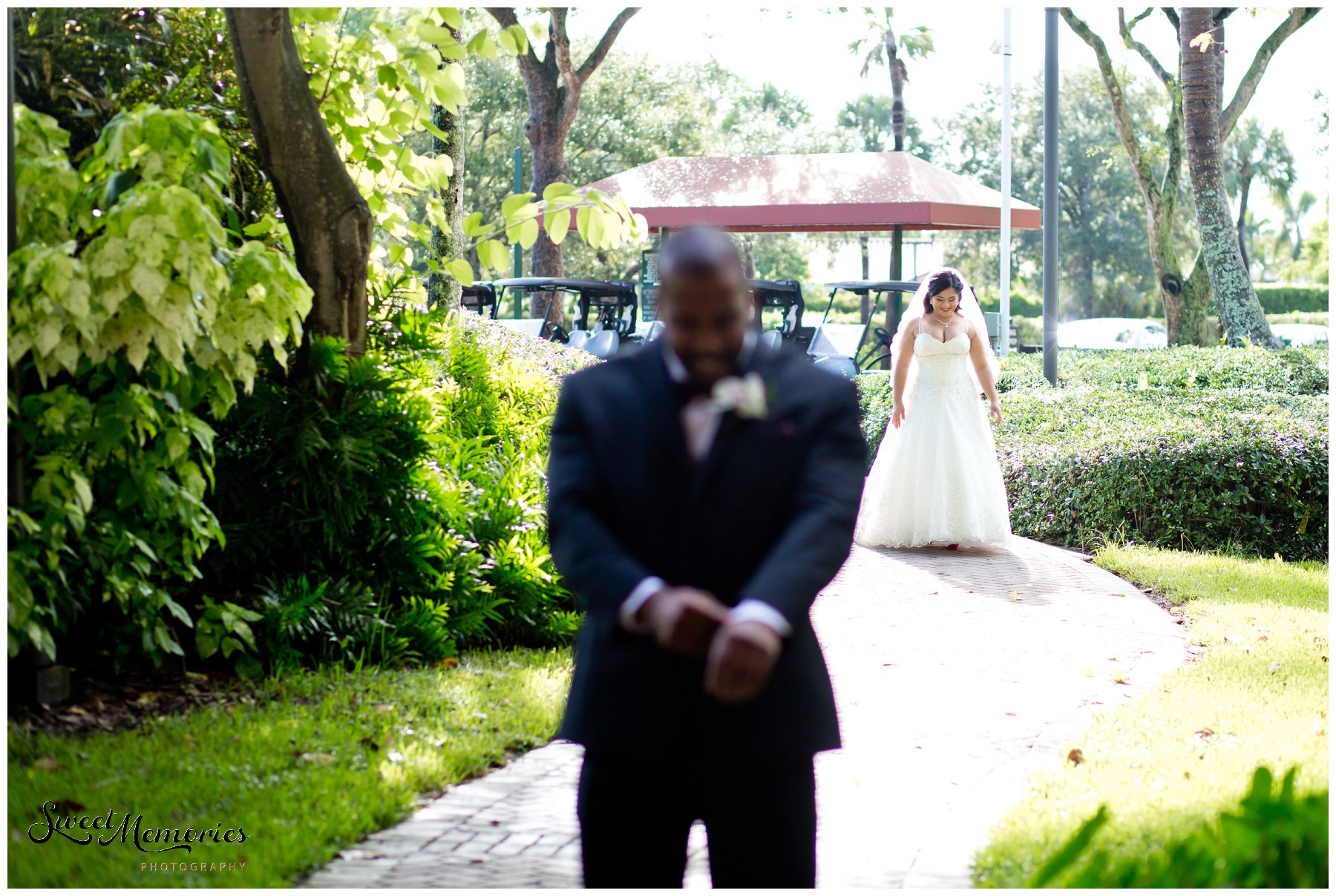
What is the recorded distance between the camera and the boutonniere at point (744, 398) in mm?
2102

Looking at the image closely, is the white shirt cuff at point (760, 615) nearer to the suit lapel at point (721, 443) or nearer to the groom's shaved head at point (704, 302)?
the suit lapel at point (721, 443)

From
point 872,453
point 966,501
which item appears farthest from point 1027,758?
point 872,453

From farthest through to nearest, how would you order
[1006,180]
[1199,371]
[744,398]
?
1. [1006,180]
2. [1199,371]
3. [744,398]

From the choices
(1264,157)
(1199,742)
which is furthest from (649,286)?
(1264,157)

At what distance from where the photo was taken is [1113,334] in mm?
35375

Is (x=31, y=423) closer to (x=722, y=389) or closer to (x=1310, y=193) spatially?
(x=722, y=389)

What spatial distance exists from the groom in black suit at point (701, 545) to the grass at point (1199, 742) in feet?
2.19

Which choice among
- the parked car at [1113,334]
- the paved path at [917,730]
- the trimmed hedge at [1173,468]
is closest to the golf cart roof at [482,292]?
the trimmed hedge at [1173,468]

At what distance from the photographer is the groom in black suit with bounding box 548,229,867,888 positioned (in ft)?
7.01

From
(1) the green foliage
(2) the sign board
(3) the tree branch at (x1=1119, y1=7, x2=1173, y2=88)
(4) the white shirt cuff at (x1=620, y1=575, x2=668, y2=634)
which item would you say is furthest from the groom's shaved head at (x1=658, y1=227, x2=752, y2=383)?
(3) the tree branch at (x1=1119, y1=7, x2=1173, y2=88)

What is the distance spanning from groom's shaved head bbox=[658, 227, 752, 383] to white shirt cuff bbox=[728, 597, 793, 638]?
1.37ft

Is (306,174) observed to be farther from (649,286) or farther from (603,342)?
(649,286)

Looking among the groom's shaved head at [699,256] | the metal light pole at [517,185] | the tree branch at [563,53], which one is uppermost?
the tree branch at [563,53]

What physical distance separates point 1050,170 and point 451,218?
651 centimetres
